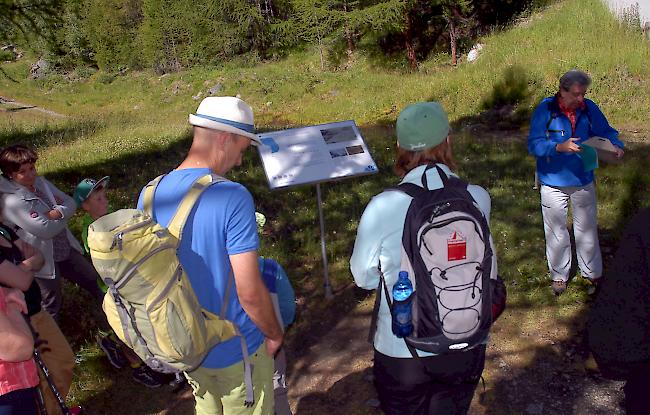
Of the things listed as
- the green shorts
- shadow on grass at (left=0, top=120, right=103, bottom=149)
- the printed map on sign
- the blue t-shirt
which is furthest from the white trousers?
shadow on grass at (left=0, top=120, right=103, bottom=149)

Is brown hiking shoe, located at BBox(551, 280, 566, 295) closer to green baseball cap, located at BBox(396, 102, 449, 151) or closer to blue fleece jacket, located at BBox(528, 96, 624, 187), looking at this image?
blue fleece jacket, located at BBox(528, 96, 624, 187)

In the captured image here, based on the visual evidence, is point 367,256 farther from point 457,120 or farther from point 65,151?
point 457,120

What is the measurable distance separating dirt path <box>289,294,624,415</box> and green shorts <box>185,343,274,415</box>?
160 cm

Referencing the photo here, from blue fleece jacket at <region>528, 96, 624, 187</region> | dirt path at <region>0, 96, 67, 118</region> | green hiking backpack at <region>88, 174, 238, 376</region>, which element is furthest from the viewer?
dirt path at <region>0, 96, 67, 118</region>

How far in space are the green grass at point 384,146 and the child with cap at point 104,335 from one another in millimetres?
165

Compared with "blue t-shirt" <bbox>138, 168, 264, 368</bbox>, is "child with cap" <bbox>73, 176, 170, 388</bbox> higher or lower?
lower

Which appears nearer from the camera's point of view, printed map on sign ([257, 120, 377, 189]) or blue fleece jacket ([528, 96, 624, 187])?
blue fleece jacket ([528, 96, 624, 187])

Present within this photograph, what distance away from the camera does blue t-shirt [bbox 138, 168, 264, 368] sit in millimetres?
2354

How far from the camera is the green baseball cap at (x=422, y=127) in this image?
98.1 inches

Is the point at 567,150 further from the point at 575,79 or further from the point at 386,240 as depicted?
the point at 386,240

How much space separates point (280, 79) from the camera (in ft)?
93.1

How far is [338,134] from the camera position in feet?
17.4

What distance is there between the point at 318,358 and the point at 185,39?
42.5 meters

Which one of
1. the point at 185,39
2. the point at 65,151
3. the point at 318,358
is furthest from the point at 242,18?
the point at 318,358
